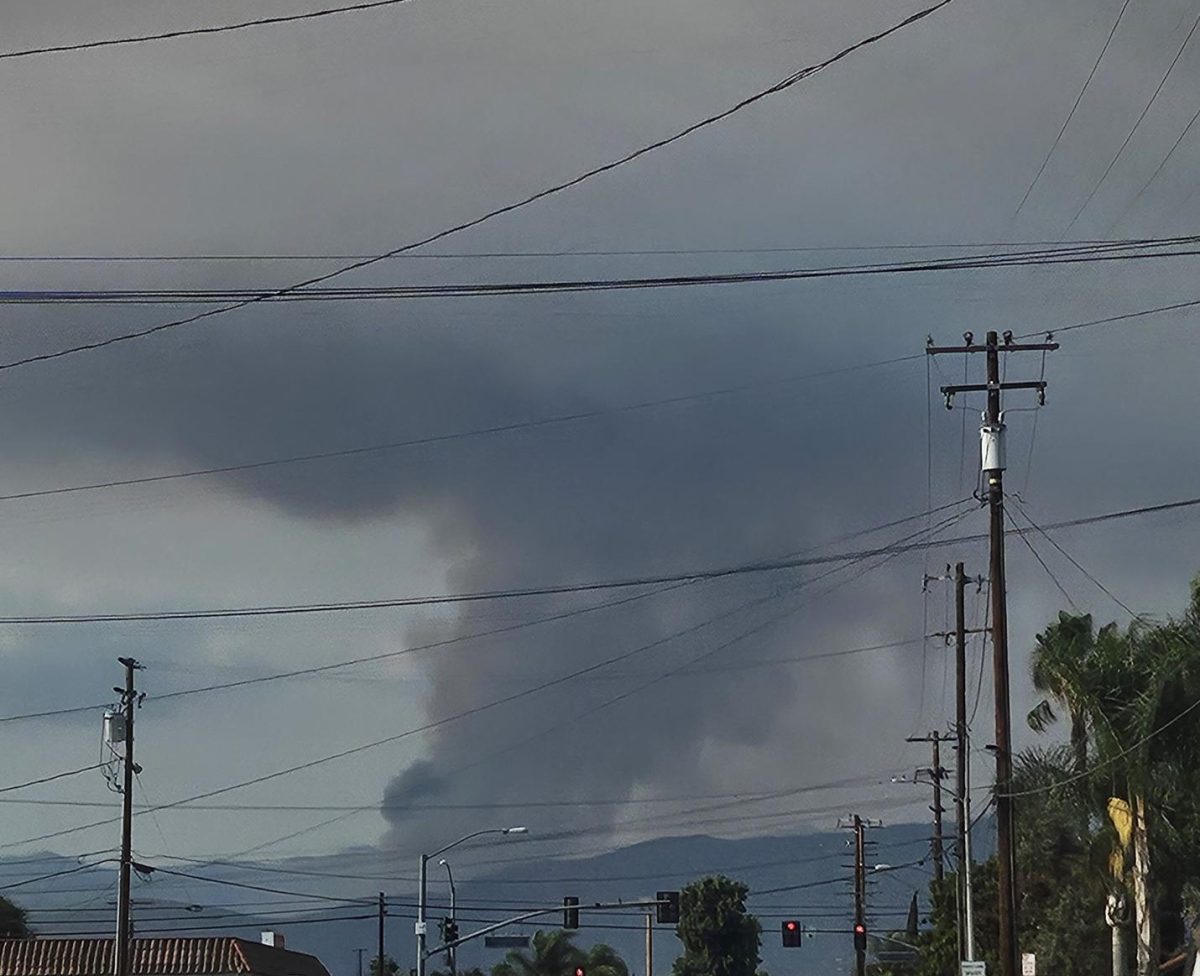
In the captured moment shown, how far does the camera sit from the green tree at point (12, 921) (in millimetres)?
114625

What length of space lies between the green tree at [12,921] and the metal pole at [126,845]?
52.4 m

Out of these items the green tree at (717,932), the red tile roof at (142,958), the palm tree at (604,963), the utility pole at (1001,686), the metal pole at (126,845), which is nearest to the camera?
the utility pole at (1001,686)

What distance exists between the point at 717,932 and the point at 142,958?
348 feet

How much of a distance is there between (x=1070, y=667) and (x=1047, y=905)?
25.4 metres

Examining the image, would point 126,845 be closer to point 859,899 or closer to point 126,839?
point 126,839

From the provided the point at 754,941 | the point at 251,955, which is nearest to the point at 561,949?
the point at 754,941

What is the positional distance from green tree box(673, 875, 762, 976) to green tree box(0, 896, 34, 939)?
235 feet

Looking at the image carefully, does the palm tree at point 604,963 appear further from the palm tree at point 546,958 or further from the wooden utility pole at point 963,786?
the wooden utility pole at point 963,786

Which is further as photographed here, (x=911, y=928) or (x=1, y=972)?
(x=911, y=928)

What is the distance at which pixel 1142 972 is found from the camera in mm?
53656

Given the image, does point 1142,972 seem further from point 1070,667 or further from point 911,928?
point 911,928

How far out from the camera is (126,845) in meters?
63.9

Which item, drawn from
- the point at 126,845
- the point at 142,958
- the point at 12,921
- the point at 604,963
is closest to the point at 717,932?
the point at 604,963

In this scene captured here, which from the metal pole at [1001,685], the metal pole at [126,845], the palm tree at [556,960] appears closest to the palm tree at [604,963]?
the palm tree at [556,960]
